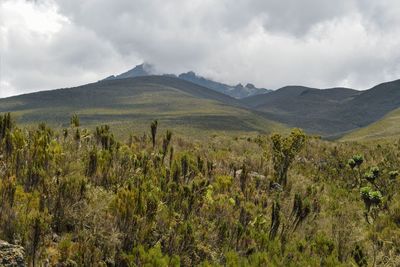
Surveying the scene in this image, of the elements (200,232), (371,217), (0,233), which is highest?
(0,233)

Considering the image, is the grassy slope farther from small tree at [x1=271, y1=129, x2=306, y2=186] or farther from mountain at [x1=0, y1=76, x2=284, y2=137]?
small tree at [x1=271, y1=129, x2=306, y2=186]

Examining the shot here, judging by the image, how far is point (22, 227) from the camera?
7484mm

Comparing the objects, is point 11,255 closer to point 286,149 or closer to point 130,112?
point 286,149

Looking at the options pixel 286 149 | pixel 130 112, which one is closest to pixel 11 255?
pixel 286 149

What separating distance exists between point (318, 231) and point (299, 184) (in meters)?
5.71

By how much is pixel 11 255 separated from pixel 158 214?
137 inches

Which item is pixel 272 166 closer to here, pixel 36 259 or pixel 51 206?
pixel 51 206

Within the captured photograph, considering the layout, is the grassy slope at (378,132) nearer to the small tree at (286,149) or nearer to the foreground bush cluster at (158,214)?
the small tree at (286,149)

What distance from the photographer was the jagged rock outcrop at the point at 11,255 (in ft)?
21.8

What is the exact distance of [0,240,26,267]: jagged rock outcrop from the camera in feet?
21.8

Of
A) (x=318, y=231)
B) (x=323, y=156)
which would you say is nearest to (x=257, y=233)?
(x=318, y=231)

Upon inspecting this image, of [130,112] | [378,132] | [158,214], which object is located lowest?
[378,132]

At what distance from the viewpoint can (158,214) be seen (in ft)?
31.0

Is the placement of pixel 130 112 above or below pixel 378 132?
above
